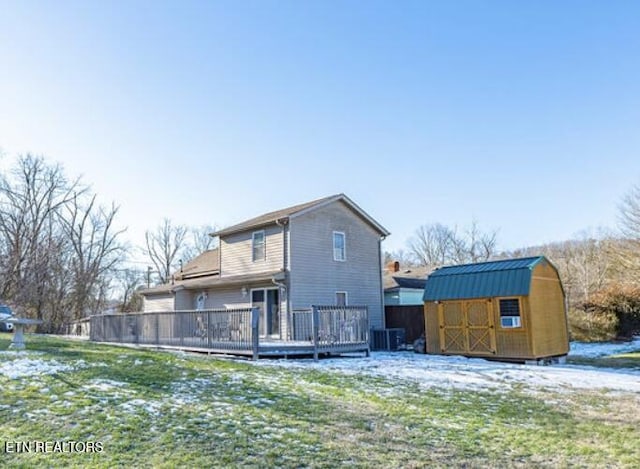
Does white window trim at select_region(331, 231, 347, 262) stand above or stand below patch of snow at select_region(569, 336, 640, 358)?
above

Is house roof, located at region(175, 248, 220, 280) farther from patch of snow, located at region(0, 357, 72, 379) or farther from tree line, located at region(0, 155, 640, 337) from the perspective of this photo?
patch of snow, located at region(0, 357, 72, 379)

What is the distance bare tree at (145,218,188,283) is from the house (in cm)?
2818

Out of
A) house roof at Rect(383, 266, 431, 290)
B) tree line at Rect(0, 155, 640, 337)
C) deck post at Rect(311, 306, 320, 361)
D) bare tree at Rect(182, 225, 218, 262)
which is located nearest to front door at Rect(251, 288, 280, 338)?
deck post at Rect(311, 306, 320, 361)

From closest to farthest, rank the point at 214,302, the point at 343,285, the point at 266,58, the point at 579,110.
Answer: the point at 266,58
the point at 579,110
the point at 343,285
the point at 214,302

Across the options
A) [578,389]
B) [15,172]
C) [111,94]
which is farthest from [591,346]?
[15,172]

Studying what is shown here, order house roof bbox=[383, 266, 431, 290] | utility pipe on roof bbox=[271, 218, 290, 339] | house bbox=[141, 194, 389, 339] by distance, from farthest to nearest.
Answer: house roof bbox=[383, 266, 431, 290]
house bbox=[141, 194, 389, 339]
utility pipe on roof bbox=[271, 218, 290, 339]

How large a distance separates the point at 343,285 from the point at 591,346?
12.4 m

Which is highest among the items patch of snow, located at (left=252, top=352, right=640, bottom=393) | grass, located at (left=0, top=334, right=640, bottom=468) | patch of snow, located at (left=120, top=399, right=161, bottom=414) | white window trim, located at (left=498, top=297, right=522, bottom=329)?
white window trim, located at (left=498, top=297, right=522, bottom=329)

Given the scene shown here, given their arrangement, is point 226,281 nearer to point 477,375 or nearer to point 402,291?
point 402,291

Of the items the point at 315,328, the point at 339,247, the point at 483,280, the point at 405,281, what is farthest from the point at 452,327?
the point at 405,281

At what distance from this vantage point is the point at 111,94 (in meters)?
15.9

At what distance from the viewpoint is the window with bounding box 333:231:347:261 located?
20.0 m

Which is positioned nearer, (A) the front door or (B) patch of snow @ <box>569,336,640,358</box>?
(B) patch of snow @ <box>569,336,640,358</box>

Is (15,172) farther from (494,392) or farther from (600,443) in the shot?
(600,443)
